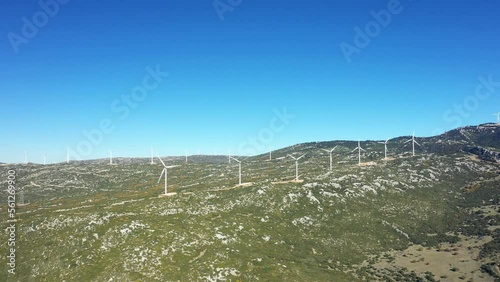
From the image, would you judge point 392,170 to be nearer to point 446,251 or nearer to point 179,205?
point 446,251

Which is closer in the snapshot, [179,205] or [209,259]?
[209,259]

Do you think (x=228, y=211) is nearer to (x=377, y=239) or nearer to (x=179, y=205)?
(x=179, y=205)

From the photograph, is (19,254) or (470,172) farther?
(470,172)

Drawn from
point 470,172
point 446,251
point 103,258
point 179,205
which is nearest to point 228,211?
point 179,205

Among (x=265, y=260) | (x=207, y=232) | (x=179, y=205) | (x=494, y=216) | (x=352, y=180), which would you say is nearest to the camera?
(x=265, y=260)

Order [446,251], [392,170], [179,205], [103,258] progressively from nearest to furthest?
1. [103,258]
2. [446,251]
3. [179,205]
4. [392,170]

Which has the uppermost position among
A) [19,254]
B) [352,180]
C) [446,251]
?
[352,180]

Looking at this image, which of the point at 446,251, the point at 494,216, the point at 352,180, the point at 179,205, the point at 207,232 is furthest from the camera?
the point at 352,180

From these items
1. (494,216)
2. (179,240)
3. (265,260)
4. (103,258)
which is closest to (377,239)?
(265,260)

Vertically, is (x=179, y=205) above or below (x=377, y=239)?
above
